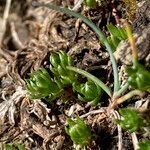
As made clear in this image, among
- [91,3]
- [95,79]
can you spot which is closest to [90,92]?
[95,79]

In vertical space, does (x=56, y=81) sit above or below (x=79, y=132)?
above

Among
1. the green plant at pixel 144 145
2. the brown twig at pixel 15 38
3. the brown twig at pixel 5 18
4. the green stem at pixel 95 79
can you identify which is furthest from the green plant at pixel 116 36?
the brown twig at pixel 5 18

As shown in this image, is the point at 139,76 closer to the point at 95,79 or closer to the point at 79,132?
the point at 95,79

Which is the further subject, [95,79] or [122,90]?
[95,79]

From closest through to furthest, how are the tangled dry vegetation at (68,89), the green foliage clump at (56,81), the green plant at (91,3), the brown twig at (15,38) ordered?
the tangled dry vegetation at (68,89) → the green foliage clump at (56,81) → the green plant at (91,3) → the brown twig at (15,38)

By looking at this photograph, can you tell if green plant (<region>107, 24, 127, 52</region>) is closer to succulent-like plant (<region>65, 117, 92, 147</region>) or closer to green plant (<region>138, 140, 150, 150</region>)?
succulent-like plant (<region>65, 117, 92, 147</region>)

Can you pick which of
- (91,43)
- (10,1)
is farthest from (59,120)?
(10,1)

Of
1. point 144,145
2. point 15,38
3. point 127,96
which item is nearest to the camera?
point 144,145

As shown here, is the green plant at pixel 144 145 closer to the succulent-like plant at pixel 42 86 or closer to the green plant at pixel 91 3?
the succulent-like plant at pixel 42 86
